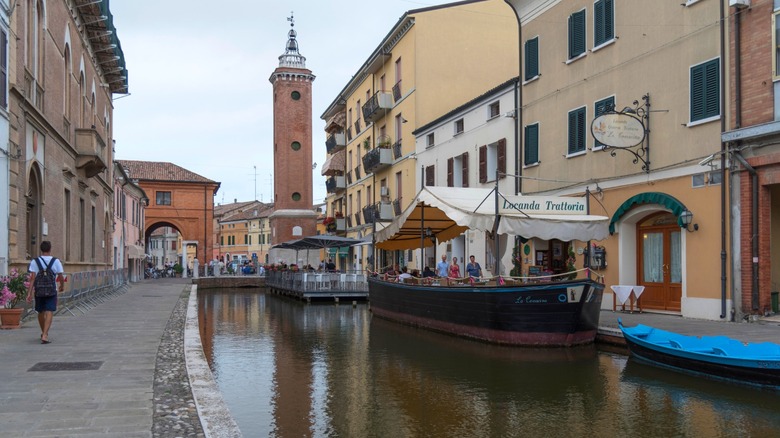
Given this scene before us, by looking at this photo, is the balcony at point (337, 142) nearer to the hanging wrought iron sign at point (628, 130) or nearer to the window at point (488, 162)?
the window at point (488, 162)

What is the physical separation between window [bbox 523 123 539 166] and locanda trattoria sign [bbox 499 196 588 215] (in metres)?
6.76

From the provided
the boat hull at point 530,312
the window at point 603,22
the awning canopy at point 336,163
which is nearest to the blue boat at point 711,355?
the boat hull at point 530,312

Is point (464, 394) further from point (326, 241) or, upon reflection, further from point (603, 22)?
point (326, 241)

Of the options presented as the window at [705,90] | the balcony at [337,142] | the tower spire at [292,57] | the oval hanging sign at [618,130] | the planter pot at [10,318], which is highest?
the tower spire at [292,57]

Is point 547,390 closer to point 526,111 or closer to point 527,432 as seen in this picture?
point 527,432

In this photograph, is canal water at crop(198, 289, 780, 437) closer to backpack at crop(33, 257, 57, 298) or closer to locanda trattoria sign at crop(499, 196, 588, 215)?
backpack at crop(33, 257, 57, 298)

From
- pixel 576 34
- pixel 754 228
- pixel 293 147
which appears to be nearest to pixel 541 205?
pixel 754 228

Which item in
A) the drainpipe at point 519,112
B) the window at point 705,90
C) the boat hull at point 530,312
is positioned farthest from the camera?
the drainpipe at point 519,112

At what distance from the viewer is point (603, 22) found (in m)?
Result: 19.9

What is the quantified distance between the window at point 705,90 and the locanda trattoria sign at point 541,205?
3.30 metres

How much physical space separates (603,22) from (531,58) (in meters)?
3.85

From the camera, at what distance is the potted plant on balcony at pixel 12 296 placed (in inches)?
523

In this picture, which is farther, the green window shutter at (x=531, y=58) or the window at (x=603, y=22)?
the green window shutter at (x=531, y=58)

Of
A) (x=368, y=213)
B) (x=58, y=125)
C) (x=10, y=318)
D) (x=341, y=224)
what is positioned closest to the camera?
(x=10, y=318)
